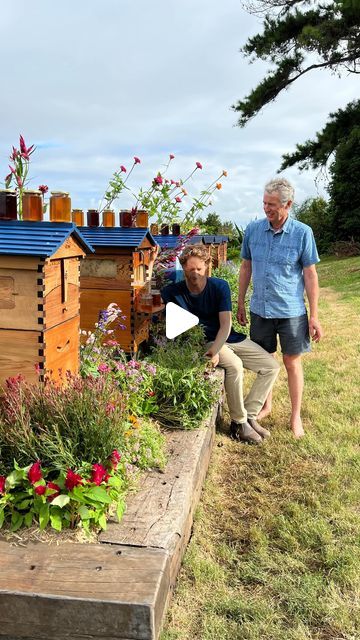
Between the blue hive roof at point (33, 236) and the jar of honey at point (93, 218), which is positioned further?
the jar of honey at point (93, 218)

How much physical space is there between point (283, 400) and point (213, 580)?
8.93 ft

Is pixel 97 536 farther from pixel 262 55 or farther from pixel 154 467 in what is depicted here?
pixel 262 55

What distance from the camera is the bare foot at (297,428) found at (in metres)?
4.38

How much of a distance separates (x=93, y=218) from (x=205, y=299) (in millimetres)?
1309

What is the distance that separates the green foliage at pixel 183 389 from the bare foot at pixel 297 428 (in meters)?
0.75

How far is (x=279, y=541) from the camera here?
9.97 ft

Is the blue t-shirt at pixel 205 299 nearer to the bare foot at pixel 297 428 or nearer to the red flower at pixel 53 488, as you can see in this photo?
the bare foot at pixel 297 428

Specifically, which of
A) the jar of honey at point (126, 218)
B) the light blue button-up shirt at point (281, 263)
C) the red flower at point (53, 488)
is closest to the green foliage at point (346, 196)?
the jar of honey at point (126, 218)

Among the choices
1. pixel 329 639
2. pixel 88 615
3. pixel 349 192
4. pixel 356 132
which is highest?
pixel 356 132

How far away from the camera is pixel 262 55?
17.9m

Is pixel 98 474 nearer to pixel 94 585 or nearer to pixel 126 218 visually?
pixel 94 585

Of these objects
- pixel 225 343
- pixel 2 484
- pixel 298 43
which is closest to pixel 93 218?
pixel 225 343

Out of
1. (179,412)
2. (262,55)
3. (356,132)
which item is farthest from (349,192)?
(179,412)

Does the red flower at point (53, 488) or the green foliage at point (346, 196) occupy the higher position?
the green foliage at point (346, 196)
